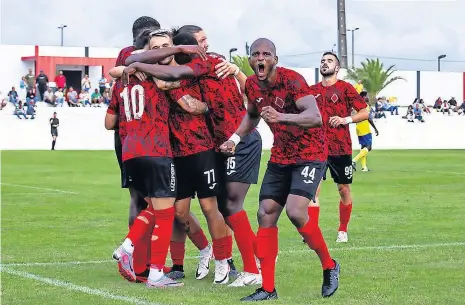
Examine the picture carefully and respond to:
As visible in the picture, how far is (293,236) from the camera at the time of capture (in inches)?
510

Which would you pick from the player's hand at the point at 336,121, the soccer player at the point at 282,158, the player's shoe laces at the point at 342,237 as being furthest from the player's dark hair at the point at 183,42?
the player's shoe laces at the point at 342,237

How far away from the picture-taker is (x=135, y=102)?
351 inches

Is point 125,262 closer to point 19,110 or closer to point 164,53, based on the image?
point 164,53

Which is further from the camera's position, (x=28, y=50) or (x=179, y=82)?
(x=28, y=50)

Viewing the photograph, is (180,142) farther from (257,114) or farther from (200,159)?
(257,114)

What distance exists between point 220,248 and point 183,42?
1901 mm

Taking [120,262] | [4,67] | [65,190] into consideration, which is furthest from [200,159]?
[4,67]

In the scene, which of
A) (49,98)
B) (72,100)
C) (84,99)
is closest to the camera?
(49,98)

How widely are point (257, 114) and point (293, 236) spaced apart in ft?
15.1

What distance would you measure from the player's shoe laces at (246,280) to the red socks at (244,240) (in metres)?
0.05

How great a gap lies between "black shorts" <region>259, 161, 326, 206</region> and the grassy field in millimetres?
849

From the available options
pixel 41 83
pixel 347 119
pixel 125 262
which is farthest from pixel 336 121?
pixel 41 83

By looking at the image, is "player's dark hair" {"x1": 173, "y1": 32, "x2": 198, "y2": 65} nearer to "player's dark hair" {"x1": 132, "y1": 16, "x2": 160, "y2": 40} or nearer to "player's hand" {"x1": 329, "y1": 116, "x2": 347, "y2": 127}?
"player's dark hair" {"x1": 132, "y1": 16, "x2": 160, "y2": 40}

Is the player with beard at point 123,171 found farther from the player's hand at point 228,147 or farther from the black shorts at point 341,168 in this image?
the black shorts at point 341,168
